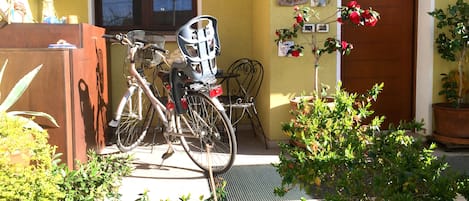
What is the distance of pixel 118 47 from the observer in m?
5.79

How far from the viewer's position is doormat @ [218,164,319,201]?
3570 millimetres

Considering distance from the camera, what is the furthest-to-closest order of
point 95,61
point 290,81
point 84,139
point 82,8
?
point 82,8 → point 290,81 → point 95,61 → point 84,139

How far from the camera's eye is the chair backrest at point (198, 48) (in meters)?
3.79

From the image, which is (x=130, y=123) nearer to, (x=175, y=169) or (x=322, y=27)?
(x=175, y=169)

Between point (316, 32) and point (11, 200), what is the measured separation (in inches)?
142

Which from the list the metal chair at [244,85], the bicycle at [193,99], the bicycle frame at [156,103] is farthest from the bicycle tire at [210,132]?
the metal chair at [244,85]

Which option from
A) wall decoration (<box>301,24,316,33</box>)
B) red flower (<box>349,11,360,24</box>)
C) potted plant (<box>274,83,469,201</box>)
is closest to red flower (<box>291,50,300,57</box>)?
wall decoration (<box>301,24,316,33</box>)

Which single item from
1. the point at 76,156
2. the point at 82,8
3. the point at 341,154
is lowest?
the point at 76,156

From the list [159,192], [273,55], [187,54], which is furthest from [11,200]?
[273,55]

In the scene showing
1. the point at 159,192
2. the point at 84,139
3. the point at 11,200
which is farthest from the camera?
the point at 84,139

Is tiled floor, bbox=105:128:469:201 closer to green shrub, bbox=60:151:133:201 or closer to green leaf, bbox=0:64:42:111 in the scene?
green shrub, bbox=60:151:133:201

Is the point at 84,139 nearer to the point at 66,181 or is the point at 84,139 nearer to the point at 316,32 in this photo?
the point at 66,181

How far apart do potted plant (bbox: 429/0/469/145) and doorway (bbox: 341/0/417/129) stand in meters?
0.45

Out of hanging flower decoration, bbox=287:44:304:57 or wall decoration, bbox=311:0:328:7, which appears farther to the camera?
wall decoration, bbox=311:0:328:7
